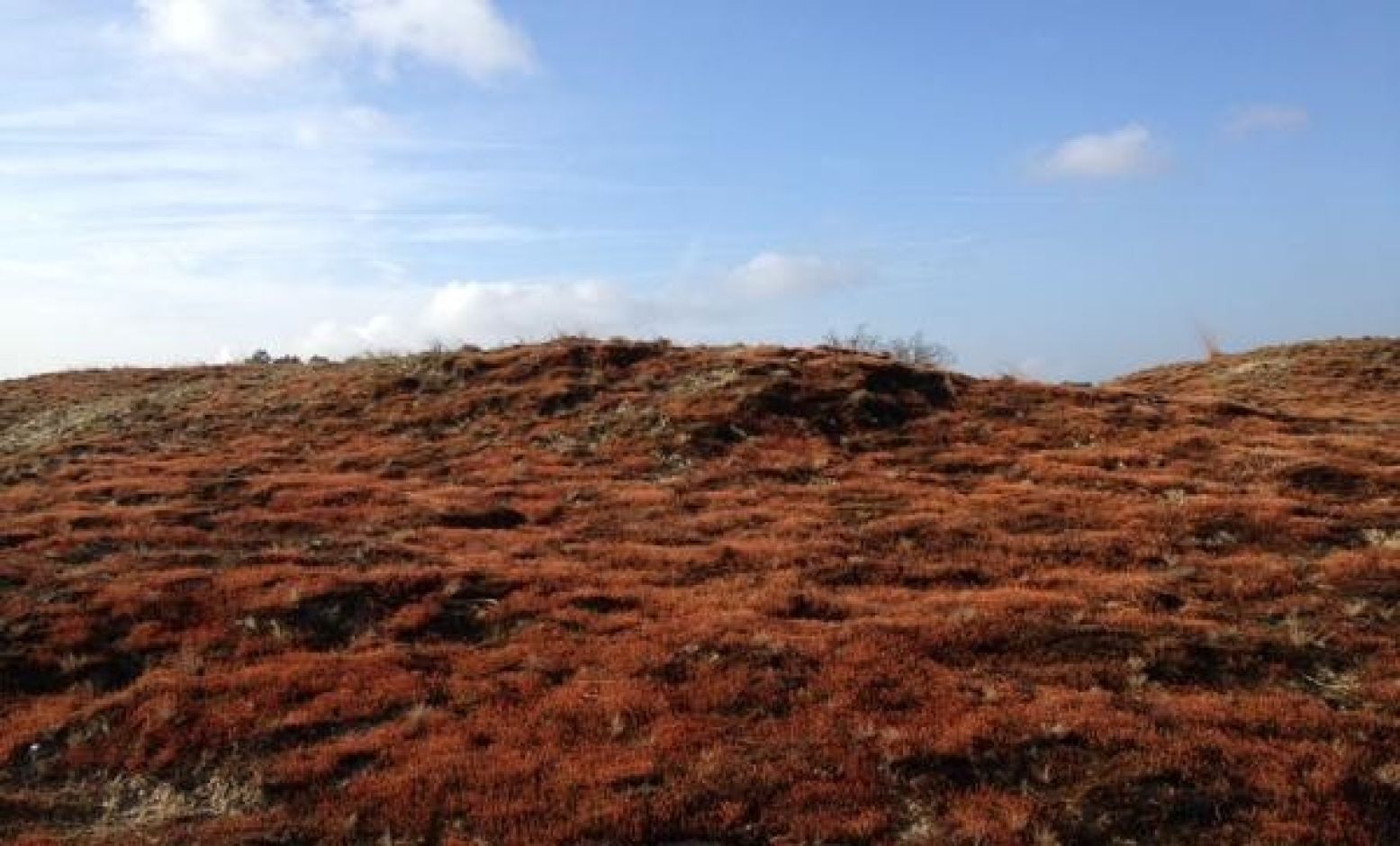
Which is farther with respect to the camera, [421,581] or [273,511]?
[273,511]

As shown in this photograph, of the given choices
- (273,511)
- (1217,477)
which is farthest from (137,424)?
(1217,477)

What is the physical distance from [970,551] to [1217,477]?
30.2 ft

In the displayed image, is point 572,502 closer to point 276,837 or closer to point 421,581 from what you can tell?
point 421,581

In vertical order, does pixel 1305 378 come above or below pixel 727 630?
above

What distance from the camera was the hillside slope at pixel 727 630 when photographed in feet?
42.5

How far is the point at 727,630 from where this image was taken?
1817 cm

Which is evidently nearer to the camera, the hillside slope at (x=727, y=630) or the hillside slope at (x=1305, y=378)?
the hillside slope at (x=727, y=630)

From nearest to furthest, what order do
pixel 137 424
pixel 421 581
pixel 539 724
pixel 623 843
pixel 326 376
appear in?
1. pixel 623 843
2. pixel 539 724
3. pixel 421 581
4. pixel 137 424
5. pixel 326 376

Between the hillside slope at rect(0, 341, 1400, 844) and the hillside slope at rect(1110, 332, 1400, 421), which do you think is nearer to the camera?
the hillside slope at rect(0, 341, 1400, 844)

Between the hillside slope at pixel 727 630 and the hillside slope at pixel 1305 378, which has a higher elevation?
the hillside slope at pixel 1305 378

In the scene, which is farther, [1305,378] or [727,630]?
[1305,378]

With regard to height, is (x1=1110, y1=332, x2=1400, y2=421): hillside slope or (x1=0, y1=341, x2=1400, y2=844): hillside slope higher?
(x1=1110, y1=332, x2=1400, y2=421): hillside slope

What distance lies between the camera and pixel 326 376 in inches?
1839

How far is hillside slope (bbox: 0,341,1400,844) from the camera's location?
12.9 m
